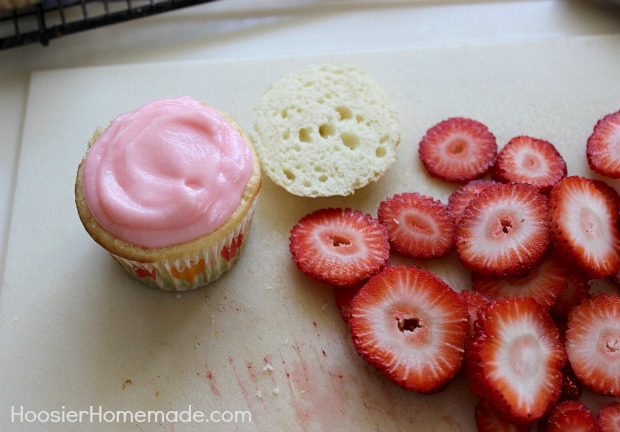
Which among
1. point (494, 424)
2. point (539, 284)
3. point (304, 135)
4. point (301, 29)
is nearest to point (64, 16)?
point (301, 29)

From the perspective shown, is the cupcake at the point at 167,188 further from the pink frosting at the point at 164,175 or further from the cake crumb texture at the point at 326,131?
the cake crumb texture at the point at 326,131

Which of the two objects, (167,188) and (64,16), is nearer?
(167,188)

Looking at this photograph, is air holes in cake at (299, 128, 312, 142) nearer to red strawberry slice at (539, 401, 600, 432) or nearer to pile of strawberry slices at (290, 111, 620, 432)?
pile of strawberry slices at (290, 111, 620, 432)

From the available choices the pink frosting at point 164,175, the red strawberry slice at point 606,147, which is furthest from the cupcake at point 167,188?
the red strawberry slice at point 606,147

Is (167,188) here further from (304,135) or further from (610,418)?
(610,418)

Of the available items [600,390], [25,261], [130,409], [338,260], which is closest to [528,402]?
[600,390]
